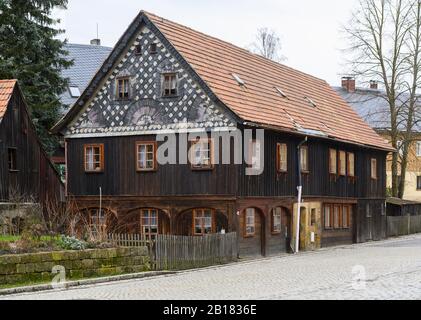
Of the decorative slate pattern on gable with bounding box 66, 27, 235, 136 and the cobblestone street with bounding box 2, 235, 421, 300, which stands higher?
the decorative slate pattern on gable with bounding box 66, 27, 235, 136

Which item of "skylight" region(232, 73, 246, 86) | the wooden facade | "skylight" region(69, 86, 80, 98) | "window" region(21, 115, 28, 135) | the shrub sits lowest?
the shrub

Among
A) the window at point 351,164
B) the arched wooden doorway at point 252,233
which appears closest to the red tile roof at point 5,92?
the arched wooden doorway at point 252,233

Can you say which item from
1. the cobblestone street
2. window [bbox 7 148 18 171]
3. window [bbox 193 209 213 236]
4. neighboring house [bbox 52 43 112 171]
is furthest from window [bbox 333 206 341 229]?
neighboring house [bbox 52 43 112 171]

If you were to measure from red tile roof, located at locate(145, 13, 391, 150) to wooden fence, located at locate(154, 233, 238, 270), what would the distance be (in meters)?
4.93

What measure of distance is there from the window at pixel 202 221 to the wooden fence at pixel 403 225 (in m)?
21.7

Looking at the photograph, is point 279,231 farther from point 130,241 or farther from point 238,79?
point 130,241

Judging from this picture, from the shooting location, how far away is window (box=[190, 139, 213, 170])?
104ft

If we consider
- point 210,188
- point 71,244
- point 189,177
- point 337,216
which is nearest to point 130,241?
point 71,244

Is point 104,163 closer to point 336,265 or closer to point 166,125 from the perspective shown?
point 166,125

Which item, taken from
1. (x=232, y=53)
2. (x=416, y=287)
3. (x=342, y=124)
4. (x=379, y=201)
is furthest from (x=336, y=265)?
(x=379, y=201)

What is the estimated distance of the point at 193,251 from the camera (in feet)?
89.0

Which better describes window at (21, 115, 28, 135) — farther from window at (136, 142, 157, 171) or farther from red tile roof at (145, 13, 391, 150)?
red tile roof at (145, 13, 391, 150)

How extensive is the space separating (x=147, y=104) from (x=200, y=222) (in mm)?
5269

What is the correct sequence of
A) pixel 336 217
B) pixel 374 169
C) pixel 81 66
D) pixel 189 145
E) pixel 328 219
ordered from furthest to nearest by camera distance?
pixel 81 66
pixel 374 169
pixel 336 217
pixel 328 219
pixel 189 145
